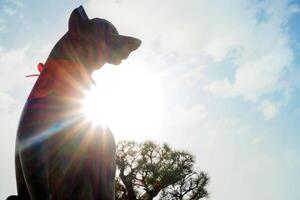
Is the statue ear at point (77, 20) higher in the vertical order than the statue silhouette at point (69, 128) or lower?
higher

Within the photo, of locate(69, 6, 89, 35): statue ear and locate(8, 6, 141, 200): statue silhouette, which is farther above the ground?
locate(69, 6, 89, 35): statue ear

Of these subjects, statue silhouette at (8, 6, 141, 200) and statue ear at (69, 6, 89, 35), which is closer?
statue silhouette at (8, 6, 141, 200)

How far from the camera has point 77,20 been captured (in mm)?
1678

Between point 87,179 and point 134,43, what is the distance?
676 mm

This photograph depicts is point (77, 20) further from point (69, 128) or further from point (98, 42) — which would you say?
point (69, 128)

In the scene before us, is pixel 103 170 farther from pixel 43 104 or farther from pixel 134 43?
pixel 134 43

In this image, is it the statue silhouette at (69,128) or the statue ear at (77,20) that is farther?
the statue ear at (77,20)

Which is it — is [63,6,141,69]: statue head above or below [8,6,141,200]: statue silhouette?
above

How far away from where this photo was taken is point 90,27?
1724 mm

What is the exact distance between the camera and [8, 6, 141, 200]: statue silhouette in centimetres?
143

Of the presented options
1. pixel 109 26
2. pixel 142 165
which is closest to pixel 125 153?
pixel 142 165

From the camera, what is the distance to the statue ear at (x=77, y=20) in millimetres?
1658

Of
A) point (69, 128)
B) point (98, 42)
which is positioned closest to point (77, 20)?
point (98, 42)

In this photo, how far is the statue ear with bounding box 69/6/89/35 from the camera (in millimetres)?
1658
